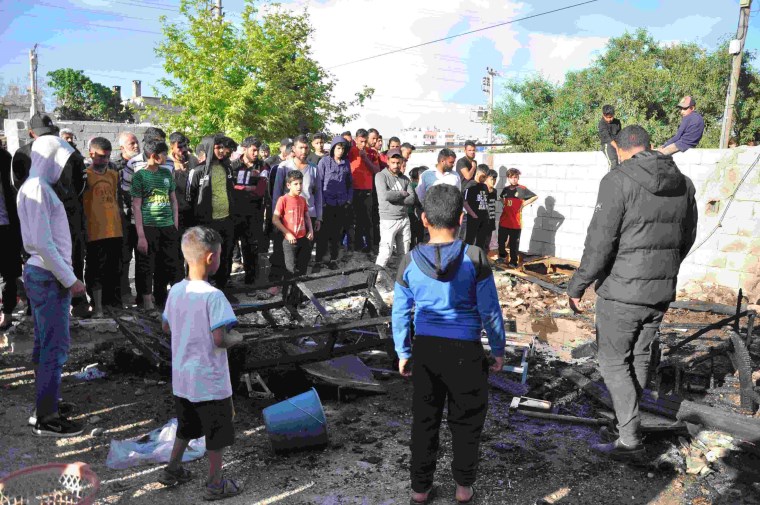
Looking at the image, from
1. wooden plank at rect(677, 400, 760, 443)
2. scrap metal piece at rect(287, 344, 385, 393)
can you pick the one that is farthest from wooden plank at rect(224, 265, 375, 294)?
wooden plank at rect(677, 400, 760, 443)

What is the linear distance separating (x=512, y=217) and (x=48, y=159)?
829 centimetres

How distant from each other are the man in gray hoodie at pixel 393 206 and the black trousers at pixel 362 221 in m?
1.54

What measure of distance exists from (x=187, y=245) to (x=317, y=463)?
5.52ft

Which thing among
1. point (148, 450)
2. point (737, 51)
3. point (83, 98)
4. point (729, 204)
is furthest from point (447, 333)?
point (83, 98)

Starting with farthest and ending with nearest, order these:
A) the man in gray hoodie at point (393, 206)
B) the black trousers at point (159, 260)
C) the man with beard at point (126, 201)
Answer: the man in gray hoodie at point (393, 206), the man with beard at point (126, 201), the black trousers at point (159, 260)

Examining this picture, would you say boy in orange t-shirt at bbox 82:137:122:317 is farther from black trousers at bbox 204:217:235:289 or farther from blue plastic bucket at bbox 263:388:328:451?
blue plastic bucket at bbox 263:388:328:451

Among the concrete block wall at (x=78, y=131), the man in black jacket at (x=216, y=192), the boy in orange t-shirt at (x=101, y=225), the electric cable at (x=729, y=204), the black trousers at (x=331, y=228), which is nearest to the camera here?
the boy in orange t-shirt at (x=101, y=225)

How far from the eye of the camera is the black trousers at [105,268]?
21.7 feet

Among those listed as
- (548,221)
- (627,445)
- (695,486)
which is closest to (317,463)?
(627,445)

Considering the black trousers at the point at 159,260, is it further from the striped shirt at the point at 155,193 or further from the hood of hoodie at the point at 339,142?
the hood of hoodie at the point at 339,142

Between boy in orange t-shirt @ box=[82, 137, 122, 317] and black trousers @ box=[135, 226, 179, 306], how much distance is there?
0.28m

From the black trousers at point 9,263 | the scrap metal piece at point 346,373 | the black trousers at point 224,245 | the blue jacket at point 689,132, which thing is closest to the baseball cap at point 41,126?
the black trousers at point 9,263

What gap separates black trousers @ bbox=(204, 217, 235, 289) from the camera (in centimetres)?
768

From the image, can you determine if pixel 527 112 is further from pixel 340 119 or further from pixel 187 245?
pixel 187 245
